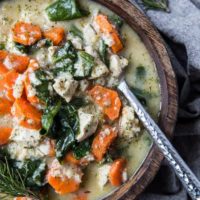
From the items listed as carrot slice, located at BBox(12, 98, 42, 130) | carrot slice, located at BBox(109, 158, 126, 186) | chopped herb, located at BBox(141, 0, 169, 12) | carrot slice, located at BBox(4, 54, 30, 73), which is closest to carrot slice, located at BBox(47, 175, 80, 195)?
carrot slice, located at BBox(109, 158, 126, 186)

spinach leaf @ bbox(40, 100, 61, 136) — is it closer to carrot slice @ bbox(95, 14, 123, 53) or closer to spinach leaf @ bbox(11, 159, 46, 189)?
spinach leaf @ bbox(11, 159, 46, 189)

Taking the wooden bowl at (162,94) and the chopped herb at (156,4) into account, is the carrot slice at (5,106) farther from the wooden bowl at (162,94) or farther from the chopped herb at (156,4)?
the chopped herb at (156,4)

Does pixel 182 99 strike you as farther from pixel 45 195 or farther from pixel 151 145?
pixel 45 195

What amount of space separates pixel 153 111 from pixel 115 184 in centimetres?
53

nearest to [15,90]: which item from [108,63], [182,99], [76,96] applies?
[76,96]

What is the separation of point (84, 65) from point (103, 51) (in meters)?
0.17

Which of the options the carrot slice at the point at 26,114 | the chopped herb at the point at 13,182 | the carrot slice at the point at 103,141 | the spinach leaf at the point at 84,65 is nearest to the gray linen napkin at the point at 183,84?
the carrot slice at the point at 103,141

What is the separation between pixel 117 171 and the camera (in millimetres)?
3459

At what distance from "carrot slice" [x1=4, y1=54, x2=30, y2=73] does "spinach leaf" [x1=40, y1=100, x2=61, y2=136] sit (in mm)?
311

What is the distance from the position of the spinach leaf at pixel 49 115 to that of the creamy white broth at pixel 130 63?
0.39 metres

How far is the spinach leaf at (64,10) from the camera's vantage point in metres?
3.52

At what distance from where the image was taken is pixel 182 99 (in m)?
3.87

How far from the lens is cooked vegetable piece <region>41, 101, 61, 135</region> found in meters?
3.37

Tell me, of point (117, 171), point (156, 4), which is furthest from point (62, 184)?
point (156, 4)
